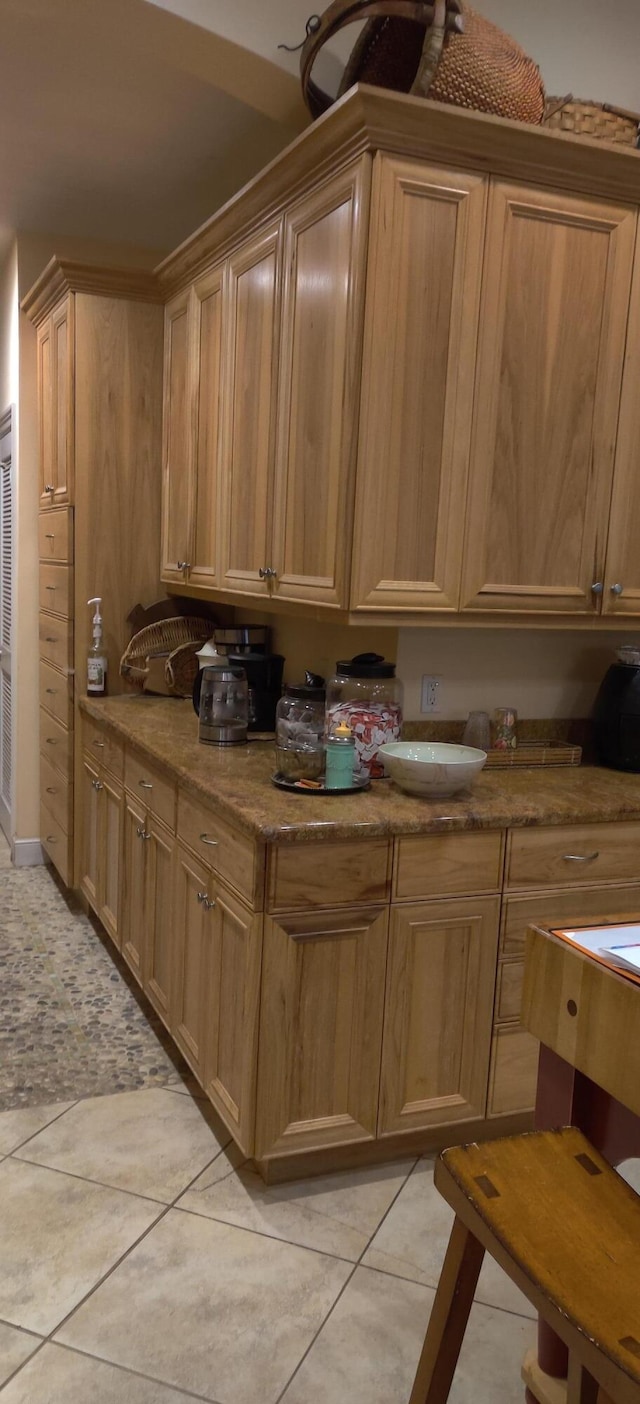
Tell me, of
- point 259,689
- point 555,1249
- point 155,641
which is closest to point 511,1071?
point 555,1249

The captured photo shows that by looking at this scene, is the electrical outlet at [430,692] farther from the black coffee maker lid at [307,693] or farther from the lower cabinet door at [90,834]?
the lower cabinet door at [90,834]

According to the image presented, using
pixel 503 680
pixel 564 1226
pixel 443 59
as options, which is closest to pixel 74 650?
pixel 503 680

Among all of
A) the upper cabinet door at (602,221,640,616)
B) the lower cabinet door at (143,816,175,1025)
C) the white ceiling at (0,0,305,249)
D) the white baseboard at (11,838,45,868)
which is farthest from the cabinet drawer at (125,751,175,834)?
the white ceiling at (0,0,305,249)

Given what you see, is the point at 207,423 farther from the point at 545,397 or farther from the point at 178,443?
the point at 545,397

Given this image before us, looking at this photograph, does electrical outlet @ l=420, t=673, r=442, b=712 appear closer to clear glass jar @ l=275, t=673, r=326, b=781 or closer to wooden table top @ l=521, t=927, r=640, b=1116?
clear glass jar @ l=275, t=673, r=326, b=781

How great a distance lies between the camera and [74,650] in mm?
3766

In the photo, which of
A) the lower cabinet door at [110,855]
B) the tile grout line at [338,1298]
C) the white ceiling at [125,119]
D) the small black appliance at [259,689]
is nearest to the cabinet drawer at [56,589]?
the lower cabinet door at [110,855]

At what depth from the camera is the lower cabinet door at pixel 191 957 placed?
247 cm

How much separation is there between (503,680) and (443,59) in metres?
1.51

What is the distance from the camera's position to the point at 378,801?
7.70ft

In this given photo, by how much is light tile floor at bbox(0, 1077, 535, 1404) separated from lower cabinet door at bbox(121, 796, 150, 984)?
597 mm

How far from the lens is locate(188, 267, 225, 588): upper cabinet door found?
3141 millimetres

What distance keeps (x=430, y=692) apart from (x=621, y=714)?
0.52 meters

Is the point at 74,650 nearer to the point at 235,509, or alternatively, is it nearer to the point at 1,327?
the point at 235,509
